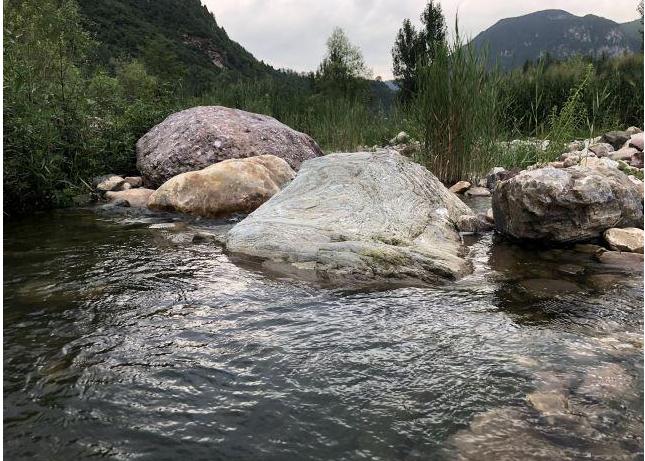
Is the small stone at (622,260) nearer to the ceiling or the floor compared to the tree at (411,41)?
nearer to the floor

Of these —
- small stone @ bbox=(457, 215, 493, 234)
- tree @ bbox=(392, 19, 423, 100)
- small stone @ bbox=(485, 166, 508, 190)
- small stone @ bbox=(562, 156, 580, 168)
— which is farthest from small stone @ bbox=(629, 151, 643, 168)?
tree @ bbox=(392, 19, 423, 100)

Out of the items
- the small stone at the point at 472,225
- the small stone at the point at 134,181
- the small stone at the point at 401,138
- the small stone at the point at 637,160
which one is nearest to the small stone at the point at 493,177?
the small stone at the point at 472,225

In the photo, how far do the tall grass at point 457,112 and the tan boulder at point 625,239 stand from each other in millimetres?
3018

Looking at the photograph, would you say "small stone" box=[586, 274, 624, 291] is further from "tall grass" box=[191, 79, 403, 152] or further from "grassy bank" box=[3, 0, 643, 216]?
"tall grass" box=[191, 79, 403, 152]

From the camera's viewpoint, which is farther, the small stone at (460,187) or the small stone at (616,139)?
the small stone at (616,139)

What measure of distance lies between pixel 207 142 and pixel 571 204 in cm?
552

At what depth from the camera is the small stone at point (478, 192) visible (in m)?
7.29

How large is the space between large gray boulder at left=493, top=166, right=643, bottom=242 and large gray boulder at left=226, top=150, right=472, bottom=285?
69cm

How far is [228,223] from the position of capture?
6.01 metres

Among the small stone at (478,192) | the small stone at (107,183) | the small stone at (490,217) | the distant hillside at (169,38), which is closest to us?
the small stone at (490,217)

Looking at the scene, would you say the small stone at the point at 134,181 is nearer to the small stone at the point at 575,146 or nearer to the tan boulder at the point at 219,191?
the tan boulder at the point at 219,191

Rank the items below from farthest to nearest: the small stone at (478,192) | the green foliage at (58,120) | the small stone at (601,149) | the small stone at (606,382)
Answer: the small stone at (601,149)
the small stone at (478,192)
the green foliage at (58,120)
the small stone at (606,382)

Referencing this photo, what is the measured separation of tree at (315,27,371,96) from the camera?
37625 mm

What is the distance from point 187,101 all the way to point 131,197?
19.1 ft
